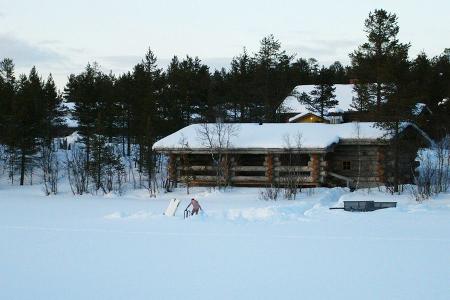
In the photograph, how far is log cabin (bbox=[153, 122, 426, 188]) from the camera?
26.5 metres

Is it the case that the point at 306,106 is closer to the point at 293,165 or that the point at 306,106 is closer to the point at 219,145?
the point at 293,165

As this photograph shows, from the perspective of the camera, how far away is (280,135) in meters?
27.9

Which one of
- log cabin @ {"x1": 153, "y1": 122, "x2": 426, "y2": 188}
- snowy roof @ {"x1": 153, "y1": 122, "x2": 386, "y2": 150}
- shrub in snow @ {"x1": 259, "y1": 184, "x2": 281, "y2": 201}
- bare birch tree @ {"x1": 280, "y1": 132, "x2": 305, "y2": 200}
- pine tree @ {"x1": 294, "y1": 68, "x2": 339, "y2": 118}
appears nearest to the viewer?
shrub in snow @ {"x1": 259, "y1": 184, "x2": 281, "y2": 201}

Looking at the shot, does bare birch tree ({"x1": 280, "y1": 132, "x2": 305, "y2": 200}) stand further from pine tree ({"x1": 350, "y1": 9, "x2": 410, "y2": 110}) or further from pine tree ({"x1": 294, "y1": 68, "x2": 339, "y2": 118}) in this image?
pine tree ({"x1": 294, "y1": 68, "x2": 339, "y2": 118})

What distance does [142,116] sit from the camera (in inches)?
1604

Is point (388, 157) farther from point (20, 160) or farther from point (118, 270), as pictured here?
point (20, 160)

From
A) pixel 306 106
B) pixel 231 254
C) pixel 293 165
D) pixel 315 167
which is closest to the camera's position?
pixel 231 254

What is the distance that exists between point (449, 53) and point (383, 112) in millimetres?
40991

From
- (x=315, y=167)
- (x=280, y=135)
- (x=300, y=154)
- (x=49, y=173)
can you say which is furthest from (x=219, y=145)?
(x=49, y=173)

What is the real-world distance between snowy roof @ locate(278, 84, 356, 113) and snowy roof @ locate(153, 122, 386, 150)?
14.0 metres

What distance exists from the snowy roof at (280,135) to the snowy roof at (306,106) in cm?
1399

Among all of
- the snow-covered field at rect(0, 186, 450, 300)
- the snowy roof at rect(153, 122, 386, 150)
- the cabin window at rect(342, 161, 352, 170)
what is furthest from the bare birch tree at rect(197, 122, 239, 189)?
the snow-covered field at rect(0, 186, 450, 300)

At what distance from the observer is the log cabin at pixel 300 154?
26.5 meters

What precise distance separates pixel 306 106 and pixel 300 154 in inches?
654
